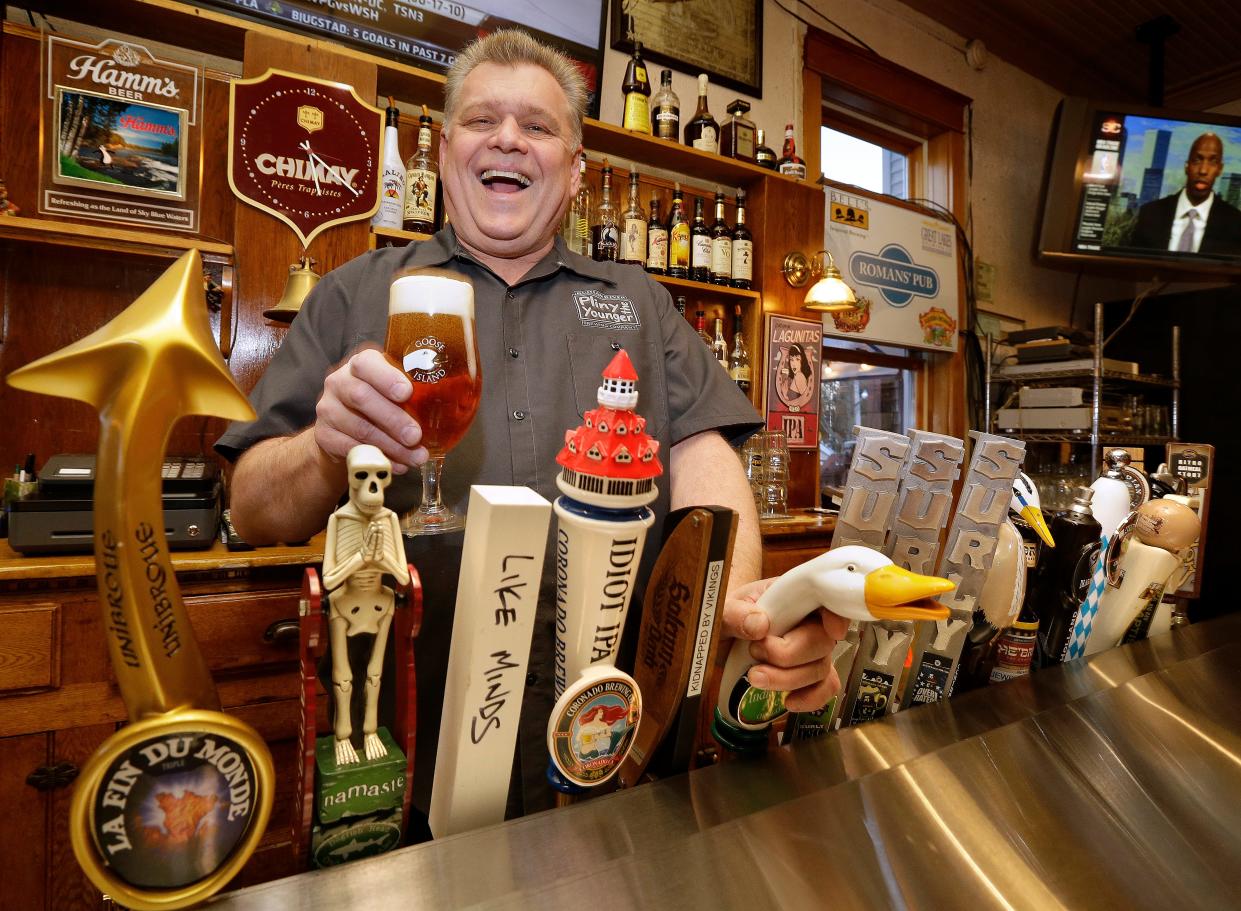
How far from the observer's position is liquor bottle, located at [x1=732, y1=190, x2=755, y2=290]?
2.83m

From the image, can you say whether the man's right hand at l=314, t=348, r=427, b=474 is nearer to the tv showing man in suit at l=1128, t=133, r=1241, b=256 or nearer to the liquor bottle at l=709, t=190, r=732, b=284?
the liquor bottle at l=709, t=190, r=732, b=284

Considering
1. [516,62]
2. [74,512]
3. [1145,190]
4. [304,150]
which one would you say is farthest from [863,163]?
[74,512]

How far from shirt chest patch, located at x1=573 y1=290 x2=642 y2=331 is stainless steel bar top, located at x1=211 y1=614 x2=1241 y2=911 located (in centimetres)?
73

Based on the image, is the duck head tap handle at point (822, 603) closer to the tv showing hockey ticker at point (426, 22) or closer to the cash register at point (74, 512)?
the cash register at point (74, 512)

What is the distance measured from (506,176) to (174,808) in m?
0.87

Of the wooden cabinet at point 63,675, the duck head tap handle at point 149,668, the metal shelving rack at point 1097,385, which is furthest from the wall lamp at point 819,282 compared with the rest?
the duck head tap handle at point 149,668

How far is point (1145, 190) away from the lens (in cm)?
347

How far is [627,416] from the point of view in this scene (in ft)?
1.41

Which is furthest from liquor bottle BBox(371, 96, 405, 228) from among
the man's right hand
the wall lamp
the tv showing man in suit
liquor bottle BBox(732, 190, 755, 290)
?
the tv showing man in suit

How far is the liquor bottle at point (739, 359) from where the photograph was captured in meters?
2.83

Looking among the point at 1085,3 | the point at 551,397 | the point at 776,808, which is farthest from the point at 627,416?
the point at 1085,3

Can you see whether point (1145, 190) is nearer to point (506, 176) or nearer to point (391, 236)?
point (391, 236)

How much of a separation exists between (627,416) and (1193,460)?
1.18 m

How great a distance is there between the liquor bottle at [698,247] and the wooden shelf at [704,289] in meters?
0.05
